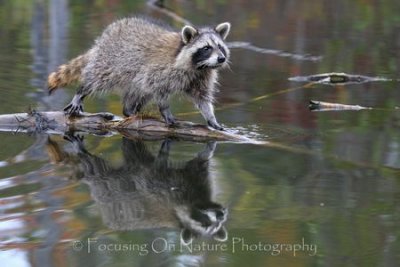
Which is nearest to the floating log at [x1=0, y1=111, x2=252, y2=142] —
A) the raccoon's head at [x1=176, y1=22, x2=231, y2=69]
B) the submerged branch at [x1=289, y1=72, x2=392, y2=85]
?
the raccoon's head at [x1=176, y1=22, x2=231, y2=69]

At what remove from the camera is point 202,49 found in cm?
726

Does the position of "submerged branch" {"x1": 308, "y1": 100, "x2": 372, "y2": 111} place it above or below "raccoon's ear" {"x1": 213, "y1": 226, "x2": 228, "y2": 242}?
below

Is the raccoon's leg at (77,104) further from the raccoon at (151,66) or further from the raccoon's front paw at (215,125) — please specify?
the raccoon's front paw at (215,125)

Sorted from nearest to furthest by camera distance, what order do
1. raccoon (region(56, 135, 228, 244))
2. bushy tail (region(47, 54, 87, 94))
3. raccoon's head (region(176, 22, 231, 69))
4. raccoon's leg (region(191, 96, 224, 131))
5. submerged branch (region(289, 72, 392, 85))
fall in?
1. raccoon (region(56, 135, 228, 244))
2. raccoon's head (region(176, 22, 231, 69))
3. raccoon's leg (region(191, 96, 224, 131))
4. bushy tail (region(47, 54, 87, 94))
5. submerged branch (region(289, 72, 392, 85))

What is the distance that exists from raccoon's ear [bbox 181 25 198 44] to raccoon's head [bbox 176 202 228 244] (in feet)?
6.36

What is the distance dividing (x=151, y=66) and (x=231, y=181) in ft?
5.40

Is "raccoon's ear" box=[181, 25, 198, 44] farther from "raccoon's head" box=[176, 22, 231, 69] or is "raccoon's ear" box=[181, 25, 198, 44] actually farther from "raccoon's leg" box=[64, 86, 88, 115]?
"raccoon's leg" box=[64, 86, 88, 115]

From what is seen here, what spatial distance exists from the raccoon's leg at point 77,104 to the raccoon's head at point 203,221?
2.31 metres

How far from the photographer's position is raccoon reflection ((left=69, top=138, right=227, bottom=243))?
5.31 meters

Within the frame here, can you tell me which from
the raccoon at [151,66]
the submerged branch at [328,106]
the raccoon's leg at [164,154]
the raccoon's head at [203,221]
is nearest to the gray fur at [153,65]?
the raccoon at [151,66]

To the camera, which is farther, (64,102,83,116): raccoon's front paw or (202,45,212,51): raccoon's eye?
(64,102,83,116): raccoon's front paw

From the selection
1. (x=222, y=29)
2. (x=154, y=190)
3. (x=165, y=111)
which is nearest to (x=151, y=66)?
(x=165, y=111)

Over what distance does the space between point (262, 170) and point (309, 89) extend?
124 inches

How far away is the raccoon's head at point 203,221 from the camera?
16.7 ft
